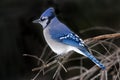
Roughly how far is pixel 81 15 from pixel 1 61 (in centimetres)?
54

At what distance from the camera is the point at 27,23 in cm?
279

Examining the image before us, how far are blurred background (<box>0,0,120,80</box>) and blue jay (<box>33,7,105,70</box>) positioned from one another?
49.8 inches

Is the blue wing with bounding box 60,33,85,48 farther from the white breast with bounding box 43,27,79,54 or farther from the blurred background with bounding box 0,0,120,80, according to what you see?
the blurred background with bounding box 0,0,120,80

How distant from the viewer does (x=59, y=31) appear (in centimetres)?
143

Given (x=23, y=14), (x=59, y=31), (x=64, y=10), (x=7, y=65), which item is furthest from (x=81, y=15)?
(x=59, y=31)

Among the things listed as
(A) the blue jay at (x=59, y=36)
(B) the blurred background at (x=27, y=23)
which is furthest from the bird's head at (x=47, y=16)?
(B) the blurred background at (x=27, y=23)

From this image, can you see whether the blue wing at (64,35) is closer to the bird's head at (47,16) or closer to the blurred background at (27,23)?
the bird's head at (47,16)

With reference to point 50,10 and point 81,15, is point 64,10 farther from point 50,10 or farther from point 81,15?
point 50,10

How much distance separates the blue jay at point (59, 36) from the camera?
4.21ft

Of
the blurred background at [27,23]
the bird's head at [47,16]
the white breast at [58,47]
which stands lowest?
the blurred background at [27,23]

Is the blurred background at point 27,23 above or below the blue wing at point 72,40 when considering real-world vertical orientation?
below

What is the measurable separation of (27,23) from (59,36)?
4.46 feet

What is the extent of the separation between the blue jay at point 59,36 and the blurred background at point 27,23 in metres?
1.27

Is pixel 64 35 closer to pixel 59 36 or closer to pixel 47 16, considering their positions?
pixel 59 36
